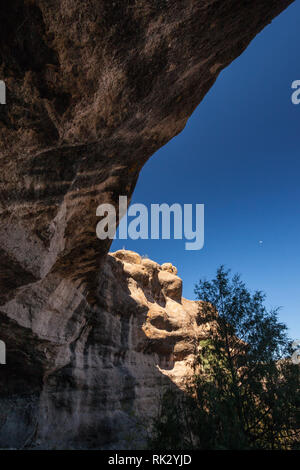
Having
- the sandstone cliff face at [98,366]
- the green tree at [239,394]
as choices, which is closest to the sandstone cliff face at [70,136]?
the sandstone cliff face at [98,366]

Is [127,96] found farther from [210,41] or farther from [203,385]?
[203,385]

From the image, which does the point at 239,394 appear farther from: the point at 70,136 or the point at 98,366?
the point at 70,136

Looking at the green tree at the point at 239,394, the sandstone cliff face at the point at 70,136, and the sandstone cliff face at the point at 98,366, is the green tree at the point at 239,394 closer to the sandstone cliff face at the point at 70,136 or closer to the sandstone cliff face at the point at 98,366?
the sandstone cliff face at the point at 98,366

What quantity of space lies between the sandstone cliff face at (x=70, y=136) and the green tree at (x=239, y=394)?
6299 mm

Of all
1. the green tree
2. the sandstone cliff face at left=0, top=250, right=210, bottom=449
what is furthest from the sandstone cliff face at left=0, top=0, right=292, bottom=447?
the green tree

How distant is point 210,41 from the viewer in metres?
7.31

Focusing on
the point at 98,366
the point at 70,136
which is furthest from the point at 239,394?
the point at 70,136

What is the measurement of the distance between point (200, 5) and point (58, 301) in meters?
12.7

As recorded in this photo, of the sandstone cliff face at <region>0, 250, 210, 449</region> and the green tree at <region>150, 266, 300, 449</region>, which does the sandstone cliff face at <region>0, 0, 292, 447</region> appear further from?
the green tree at <region>150, 266, 300, 449</region>

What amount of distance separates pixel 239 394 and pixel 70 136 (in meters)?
12.8

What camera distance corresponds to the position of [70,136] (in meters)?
7.21

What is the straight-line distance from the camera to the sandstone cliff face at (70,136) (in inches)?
221

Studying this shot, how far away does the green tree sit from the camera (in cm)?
948
